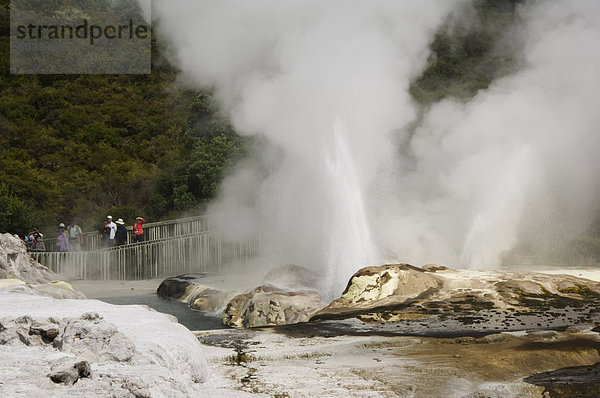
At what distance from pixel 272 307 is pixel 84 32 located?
36.9 metres

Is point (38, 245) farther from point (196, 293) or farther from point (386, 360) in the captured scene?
point (386, 360)

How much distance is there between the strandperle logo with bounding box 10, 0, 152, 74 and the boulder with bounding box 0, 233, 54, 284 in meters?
26.0

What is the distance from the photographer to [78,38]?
4122 centimetres

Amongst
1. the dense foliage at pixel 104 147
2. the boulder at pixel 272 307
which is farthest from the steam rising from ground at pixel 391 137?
the dense foliage at pixel 104 147

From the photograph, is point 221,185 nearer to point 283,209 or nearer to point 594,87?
point 283,209

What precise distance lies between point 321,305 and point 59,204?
57.6ft

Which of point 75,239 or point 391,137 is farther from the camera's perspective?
point 75,239

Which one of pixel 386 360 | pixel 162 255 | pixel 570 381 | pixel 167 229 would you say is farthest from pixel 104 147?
pixel 570 381

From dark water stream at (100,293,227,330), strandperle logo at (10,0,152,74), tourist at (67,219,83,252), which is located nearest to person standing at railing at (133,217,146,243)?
tourist at (67,219,83,252)

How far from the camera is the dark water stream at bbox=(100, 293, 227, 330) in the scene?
10.1 meters

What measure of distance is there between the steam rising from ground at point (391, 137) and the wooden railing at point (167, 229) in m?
2.45

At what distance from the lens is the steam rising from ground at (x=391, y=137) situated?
42.1 feet

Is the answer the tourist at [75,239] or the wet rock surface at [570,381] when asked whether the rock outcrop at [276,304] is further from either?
the tourist at [75,239]

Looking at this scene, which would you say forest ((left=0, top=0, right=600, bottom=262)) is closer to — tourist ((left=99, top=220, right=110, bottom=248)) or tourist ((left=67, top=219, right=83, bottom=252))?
tourist ((left=67, top=219, right=83, bottom=252))
